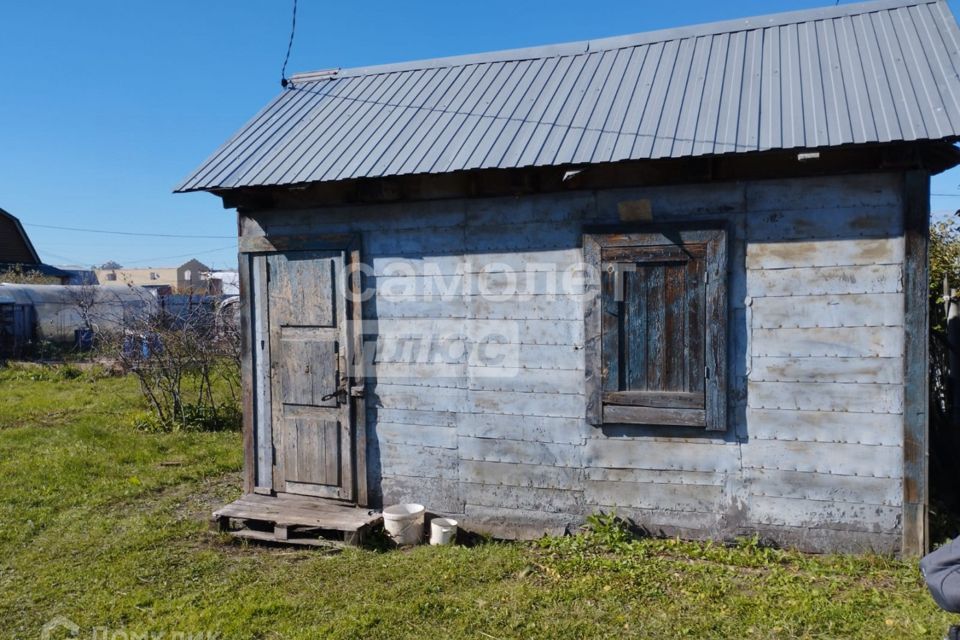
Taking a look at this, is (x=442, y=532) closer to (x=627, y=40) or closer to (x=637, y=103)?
(x=637, y=103)

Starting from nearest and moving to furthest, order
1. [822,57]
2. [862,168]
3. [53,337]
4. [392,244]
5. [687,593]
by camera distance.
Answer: [687,593], [862,168], [822,57], [392,244], [53,337]

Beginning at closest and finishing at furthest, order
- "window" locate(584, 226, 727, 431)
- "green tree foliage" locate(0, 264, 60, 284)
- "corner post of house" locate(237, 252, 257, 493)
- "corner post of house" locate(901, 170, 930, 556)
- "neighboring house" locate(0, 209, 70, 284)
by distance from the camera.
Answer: "corner post of house" locate(901, 170, 930, 556) < "window" locate(584, 226, 727, 431) < "corner post of house" locate(237, 252, 257, 493) < "green tree foliage" locate(0, 264, 60, 284) < "neighboring house" locate(0, 209, 70, 284)

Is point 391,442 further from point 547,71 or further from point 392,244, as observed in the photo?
point 547,71

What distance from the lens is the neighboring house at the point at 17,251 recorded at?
30.1 metres

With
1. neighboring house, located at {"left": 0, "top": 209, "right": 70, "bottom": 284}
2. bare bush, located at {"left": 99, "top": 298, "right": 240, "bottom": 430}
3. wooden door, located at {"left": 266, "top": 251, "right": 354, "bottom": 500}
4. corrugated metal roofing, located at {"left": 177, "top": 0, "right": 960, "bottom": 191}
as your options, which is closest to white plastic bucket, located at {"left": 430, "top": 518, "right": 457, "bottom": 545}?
wooden door, located at {"left": 266, "top": 251, "right": 354, "bottom": 500}

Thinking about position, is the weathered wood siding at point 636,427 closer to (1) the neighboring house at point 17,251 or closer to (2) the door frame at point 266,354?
(2) the door frame at point 266,354

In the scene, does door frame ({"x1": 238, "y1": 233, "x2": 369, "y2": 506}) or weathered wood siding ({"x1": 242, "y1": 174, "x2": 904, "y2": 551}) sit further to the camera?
door frame ({"x1": 238, "y1": 233, "x2": 369, "y2": 506})

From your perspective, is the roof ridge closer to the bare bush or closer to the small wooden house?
the small wooden house

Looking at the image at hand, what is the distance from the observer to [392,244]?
6340mm

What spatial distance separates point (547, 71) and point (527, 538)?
4553 millimetres

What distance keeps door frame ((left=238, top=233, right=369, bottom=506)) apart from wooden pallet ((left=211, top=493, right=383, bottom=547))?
308mm

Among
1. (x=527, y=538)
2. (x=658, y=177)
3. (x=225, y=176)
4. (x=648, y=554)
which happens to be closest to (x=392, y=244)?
(x=225, y=176)

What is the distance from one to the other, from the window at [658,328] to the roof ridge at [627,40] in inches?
101

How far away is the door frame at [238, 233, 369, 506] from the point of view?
6.44 meters
